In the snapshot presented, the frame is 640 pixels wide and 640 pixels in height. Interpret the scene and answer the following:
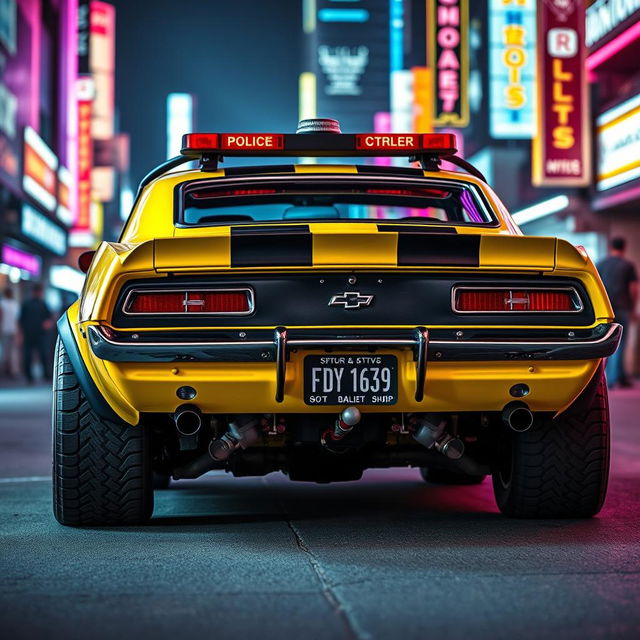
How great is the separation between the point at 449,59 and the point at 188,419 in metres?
25.3

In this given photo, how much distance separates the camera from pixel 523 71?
22891 millimetres

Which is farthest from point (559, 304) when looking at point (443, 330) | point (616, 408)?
point (616, 408)

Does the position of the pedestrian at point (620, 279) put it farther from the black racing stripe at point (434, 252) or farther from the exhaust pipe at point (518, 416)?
the black racing stripe at point (434, 252)

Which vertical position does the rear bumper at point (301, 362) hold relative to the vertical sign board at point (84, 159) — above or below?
below

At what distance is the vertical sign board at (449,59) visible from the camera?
28.4 meters

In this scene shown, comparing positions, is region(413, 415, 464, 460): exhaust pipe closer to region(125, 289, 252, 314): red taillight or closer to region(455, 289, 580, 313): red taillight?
region(455, 289, 580, 313): red taillight

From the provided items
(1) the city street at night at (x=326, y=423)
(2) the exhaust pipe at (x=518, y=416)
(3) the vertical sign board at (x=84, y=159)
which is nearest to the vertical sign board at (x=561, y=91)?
(1) the city street at night at (x=326, y=423)

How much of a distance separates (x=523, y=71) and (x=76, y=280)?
20.0 m

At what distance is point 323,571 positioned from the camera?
157 inches

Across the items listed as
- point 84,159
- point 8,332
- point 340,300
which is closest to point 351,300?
point 340,300

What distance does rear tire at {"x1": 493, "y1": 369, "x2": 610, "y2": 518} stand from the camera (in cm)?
497

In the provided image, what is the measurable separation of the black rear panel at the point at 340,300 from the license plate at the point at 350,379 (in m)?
0.13

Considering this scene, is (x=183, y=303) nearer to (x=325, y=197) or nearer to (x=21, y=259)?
(x=325, y=197)

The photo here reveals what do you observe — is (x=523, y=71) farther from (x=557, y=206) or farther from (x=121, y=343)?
(x=121, y=343)
